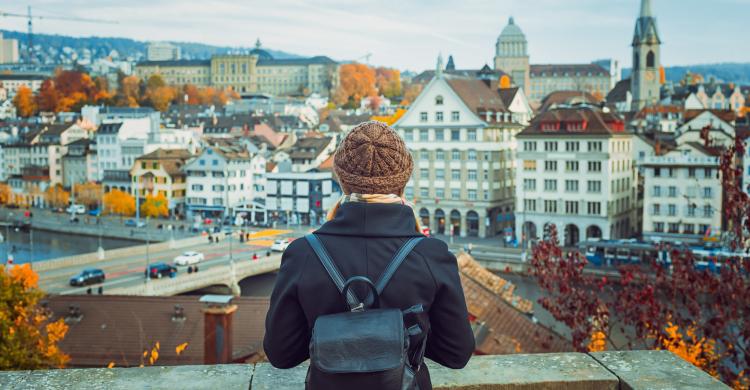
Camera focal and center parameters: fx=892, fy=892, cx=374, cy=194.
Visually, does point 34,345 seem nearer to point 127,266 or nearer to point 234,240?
point 127,266

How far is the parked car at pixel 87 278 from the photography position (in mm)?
30156

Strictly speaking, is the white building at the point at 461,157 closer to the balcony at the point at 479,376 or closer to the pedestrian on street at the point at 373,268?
the balcony at the point at 479,376

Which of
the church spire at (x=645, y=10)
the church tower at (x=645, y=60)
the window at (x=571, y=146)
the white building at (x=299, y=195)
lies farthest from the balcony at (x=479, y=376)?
the church spire at (x=645, y=10)

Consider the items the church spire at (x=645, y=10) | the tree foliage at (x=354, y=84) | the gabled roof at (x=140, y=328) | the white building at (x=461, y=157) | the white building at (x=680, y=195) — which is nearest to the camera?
the gabled roof at (x=140, y=328)

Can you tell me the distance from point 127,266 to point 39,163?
129ft

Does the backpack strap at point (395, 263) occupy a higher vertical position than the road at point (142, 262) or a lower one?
higher

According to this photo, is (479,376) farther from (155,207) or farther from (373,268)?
(155,207)

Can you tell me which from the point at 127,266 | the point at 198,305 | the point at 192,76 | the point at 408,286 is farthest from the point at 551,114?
the point at 192,76

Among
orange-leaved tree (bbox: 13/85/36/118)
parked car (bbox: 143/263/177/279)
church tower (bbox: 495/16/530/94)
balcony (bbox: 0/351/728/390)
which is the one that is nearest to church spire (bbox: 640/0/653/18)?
church tower (bbox: 495/16/530/94)

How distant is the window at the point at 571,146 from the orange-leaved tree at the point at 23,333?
92.9 feet

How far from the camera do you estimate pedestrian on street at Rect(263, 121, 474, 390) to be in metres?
2.68

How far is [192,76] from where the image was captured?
148125 millimetres

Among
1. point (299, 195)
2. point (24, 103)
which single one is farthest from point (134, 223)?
point (24, 103)

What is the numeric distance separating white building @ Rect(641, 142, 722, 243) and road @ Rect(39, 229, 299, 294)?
55.5 feet
